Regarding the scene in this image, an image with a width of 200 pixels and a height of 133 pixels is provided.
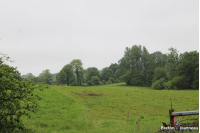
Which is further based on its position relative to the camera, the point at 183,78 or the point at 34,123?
the point at 183,78

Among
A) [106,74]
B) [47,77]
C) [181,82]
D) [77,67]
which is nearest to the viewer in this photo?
[181,82]

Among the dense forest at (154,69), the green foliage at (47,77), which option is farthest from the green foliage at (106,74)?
the green foliage at (47,77)

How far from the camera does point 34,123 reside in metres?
16.5

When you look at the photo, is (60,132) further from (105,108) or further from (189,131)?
(105,108)

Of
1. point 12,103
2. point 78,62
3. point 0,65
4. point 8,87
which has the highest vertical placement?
point 78,62

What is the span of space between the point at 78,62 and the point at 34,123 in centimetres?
7392

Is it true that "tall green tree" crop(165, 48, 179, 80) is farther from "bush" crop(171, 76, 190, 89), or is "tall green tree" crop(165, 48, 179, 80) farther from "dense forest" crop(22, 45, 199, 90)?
"bush" crop(171, 76, 190, 89)

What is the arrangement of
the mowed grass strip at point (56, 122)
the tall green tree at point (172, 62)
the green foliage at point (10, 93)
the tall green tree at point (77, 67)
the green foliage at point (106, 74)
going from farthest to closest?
the green foliage at point (106, 74) < the tall green tree at point (77, 67) < the tall green tree at point (172, 62) < the mowed grass strip at point (56, 122) < the green foliage at point (10, 93)

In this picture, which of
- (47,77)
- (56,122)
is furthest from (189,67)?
(47,77)

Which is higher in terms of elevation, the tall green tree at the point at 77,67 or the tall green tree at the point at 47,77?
the tall green tree at the point at 77,67

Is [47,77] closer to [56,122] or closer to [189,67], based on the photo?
[189,67]

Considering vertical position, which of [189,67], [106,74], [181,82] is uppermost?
[189,67]

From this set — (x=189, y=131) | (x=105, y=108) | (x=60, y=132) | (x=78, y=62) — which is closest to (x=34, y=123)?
(x=60, y=132)

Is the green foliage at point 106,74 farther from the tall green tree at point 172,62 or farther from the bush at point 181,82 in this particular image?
the bush at point 181,82
